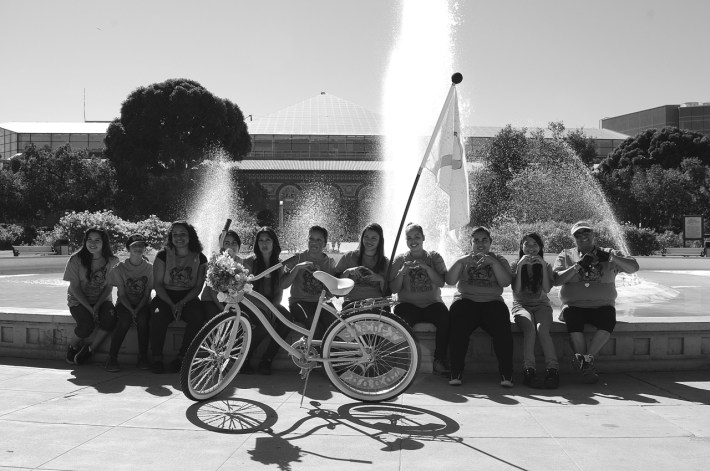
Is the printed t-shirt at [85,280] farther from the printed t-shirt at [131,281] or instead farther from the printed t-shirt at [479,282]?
the printed t-shirt at [479,282]

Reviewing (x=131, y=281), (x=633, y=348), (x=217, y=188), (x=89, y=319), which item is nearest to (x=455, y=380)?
(x=633, y=348)

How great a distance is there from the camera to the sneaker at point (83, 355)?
19.7 feet

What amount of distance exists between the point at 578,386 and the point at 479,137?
6283 cm

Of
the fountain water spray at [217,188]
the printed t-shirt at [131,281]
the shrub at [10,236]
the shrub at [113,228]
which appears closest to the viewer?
the printed t-shirt at [131,281]

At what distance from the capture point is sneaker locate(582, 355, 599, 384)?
5340mm

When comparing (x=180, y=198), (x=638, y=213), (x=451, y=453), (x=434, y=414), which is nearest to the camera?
(x=451, y=453)

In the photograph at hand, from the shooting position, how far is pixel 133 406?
4633 mm

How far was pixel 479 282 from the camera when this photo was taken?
18.8 ft

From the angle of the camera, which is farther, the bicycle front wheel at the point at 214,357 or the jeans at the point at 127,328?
the jeans at the point at 127,328

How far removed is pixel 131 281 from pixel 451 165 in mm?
3470

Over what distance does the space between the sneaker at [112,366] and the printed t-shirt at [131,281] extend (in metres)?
0.52

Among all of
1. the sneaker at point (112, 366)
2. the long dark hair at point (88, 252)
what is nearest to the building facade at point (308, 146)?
the long dark hair at point (88, 252)

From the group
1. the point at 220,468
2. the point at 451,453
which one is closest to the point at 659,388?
the point at 451,453

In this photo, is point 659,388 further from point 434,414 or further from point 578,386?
point 434,414
